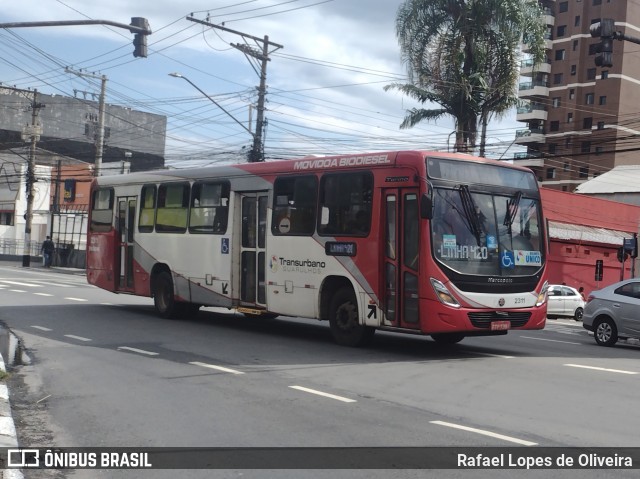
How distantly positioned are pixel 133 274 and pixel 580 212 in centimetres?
2941

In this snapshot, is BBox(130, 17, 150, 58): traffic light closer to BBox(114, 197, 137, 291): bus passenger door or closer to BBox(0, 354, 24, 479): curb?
BBox(114, 197, 137, 291): bus passenger door

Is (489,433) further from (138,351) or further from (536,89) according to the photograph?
(536,89)

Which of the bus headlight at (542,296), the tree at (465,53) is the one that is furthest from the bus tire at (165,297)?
the tree at (465,53)

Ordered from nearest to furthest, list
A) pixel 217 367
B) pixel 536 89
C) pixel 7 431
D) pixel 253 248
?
pixel 7 431, pixel 217 367, pixel 253 248, pixel 536 89

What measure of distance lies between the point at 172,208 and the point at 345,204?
5.81 m

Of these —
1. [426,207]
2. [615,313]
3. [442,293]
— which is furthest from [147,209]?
[615,313]

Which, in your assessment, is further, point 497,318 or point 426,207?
point 497,318

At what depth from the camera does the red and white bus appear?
12.7m

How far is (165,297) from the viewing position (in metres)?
18.8

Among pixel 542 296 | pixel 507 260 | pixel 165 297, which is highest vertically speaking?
pixel 507 260

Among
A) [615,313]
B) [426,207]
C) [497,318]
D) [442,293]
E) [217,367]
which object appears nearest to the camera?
[217,367]

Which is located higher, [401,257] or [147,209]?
[147,209]

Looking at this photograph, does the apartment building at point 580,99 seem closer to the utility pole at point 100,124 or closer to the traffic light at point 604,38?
the utility pole at point 100,124

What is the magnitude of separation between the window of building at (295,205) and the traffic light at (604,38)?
23.5 ft
